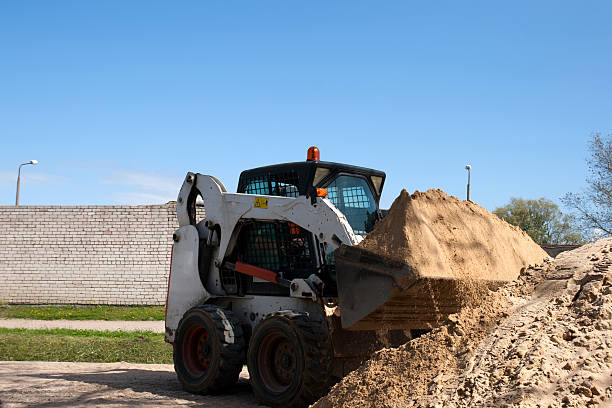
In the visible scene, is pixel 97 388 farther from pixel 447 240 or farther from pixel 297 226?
pixel 447 240

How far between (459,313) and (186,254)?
4.47 meters

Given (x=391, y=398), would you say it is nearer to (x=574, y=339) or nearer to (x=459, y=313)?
(x=459, y=313)

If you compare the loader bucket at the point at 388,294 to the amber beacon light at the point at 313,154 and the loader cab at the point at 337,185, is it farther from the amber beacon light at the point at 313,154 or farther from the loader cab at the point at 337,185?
the amber beacon light at the point at 313,154

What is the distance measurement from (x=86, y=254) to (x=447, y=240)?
16145mm

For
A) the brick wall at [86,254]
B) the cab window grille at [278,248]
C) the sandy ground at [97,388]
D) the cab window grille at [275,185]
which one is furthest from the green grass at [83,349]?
the brick wall at [86,254]

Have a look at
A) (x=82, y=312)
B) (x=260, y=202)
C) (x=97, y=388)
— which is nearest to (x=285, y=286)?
(x=260, y=202)

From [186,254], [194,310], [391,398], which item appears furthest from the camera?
[186,254]

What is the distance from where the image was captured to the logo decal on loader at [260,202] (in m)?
7.69

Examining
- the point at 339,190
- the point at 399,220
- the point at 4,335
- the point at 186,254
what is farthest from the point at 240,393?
the point at 4,335

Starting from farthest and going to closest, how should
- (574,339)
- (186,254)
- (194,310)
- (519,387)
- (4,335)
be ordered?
1. (4,335)
2. (186,254)
3. (194,310)
4. (574,339)
5. (519,387)

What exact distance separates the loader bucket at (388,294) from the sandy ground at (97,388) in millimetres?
1987

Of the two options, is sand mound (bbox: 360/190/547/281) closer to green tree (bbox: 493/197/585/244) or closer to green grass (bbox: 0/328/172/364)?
green grass (bbox: 0/328/172/364)

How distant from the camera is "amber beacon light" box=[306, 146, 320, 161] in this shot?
24.9 feet

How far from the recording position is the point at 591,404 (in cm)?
370
